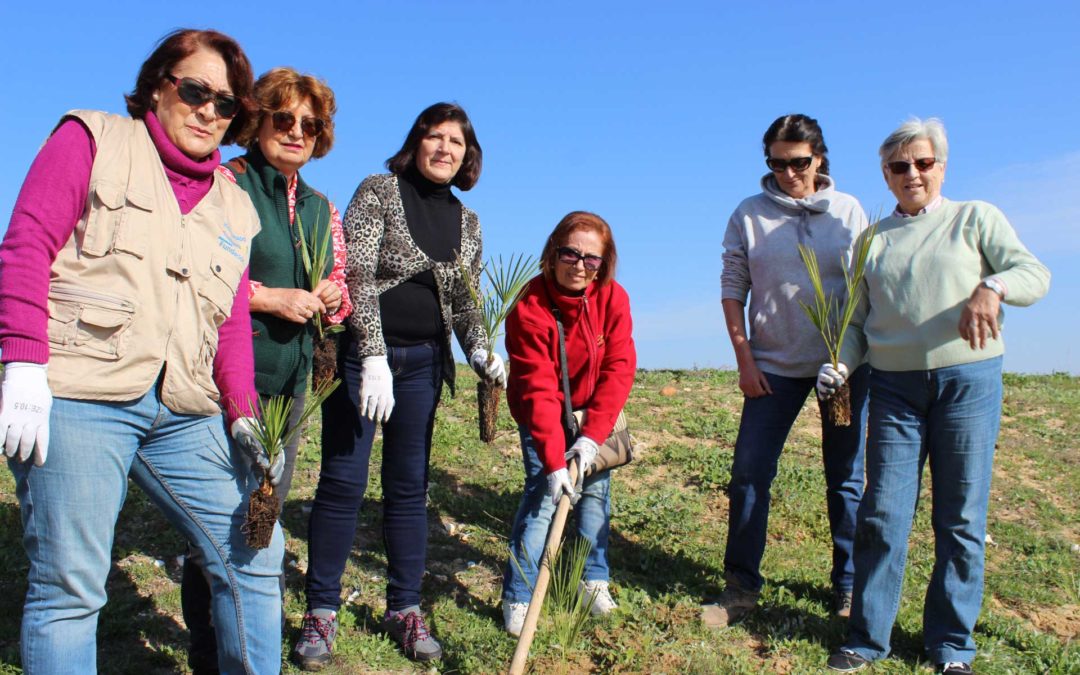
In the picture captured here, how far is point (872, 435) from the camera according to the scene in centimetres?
361

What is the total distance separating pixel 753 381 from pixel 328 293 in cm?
195

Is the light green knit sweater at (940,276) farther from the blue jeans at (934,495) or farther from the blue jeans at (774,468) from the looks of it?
the blue jeans at (774,468)

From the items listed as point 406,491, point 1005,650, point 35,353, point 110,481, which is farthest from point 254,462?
point 1005,650

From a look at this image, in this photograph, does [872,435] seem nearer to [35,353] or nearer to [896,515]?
[896,515]

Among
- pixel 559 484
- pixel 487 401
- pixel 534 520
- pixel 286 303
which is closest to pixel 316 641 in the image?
pixel 534 520

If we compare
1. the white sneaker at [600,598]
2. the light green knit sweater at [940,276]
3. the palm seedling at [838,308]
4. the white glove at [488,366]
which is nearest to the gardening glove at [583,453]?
the white glove at [488,366]

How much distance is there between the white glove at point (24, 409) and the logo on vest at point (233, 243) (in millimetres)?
627

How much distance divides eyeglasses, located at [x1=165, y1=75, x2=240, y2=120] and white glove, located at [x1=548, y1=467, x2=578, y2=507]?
6.28 feet

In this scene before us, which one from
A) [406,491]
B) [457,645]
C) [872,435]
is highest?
[872,435]

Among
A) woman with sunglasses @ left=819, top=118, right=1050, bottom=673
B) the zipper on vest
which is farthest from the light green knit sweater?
the zipper on vest

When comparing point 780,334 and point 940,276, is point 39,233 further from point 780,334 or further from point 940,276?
point 940,276

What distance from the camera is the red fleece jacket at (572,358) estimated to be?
12.2 ft

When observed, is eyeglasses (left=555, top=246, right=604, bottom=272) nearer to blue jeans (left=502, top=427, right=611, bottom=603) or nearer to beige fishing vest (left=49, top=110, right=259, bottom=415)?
blue jeans (left=502, top=427, right=611, bottom=603)

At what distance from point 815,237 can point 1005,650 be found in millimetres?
2019
